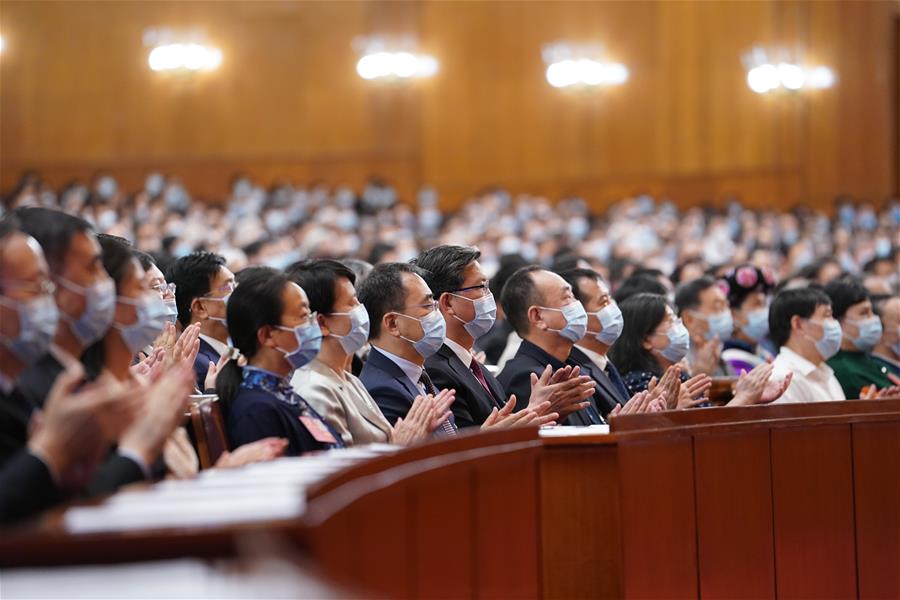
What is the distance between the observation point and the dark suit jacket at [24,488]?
7.61 ft

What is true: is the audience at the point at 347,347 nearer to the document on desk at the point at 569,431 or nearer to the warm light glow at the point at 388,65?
the document on desk at the point at 569,431

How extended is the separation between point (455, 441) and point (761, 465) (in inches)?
53.2

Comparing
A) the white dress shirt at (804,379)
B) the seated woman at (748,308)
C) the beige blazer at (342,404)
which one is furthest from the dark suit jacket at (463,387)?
the seated woman at (748,308)

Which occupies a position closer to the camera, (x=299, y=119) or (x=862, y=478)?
(x=862, y=478)

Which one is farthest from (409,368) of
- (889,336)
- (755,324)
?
(889,336)

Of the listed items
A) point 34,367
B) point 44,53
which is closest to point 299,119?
point 44,53

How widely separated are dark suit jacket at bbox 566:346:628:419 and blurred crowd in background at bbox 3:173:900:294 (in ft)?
8.82

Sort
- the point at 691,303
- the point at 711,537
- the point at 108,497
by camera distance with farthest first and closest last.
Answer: the point at 691,303 < the point at 711,537 < the point at 108,497

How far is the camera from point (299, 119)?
A: 19.3 m

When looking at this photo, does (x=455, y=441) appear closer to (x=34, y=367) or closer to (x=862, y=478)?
(x=34, y=367)

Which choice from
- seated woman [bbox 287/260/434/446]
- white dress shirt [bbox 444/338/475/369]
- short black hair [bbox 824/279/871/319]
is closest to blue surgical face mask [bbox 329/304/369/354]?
seated woman [bbox 287/260/434/446]

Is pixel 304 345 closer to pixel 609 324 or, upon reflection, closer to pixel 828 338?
pixel 609 324

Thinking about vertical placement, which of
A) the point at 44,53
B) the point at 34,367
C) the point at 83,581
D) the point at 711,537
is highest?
the point at 44,53

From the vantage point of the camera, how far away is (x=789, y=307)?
5633mm
